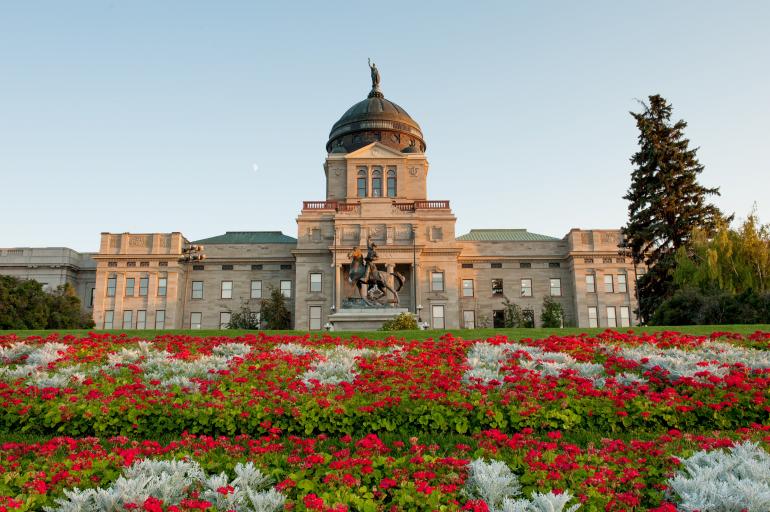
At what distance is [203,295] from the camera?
58.8m

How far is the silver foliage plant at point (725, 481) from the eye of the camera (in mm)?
5582

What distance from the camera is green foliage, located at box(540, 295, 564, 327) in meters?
54.4

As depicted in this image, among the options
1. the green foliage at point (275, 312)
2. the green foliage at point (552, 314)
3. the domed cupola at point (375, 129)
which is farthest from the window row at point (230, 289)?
the green foliage at point (552, 314)

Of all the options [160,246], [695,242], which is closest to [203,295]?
[160,246]

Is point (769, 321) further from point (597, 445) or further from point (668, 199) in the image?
point (597, 445)

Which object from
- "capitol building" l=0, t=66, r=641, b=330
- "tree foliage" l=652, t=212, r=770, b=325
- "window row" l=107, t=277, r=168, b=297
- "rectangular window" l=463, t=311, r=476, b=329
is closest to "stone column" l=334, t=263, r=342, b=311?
"capitol building" l=0, t=66, r=641, b=330

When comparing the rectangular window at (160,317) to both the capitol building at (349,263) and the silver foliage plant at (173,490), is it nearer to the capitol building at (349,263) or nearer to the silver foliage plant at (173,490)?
the capitol building at (349,263)

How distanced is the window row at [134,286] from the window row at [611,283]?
39.3 m

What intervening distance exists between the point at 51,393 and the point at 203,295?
50.4 metres

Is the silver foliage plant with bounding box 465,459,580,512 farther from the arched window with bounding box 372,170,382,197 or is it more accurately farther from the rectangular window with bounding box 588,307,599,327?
the arched window with bounding box 372,170,382,197

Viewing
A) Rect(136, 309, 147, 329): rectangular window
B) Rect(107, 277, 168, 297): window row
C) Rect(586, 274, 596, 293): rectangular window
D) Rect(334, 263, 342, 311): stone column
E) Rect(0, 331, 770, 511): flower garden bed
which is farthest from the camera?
Rect(586, 274, 596, 293): rectangular window

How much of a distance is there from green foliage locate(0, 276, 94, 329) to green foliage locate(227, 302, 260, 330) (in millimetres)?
12869

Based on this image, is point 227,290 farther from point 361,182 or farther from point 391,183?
point 391,183

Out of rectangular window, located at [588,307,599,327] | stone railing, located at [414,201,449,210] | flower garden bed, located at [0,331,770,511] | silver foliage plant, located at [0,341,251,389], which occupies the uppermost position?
stone railing, located at [414,201,449,210]
